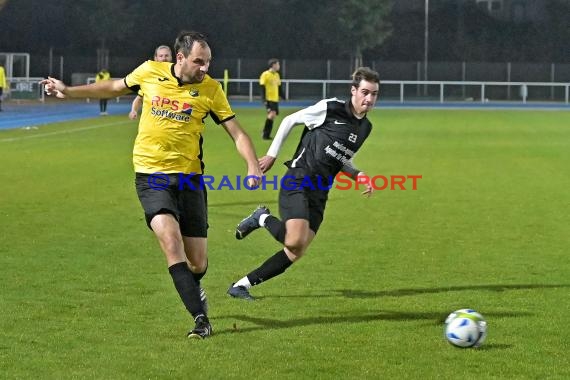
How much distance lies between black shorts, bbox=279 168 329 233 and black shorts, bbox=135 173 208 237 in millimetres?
1090

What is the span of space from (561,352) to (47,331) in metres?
3.40

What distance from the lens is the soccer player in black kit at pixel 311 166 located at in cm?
920

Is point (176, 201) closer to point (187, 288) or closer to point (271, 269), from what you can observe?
point (187, 288)

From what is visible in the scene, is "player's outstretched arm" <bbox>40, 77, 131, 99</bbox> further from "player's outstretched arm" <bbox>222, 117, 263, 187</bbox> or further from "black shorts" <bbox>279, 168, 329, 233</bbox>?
"black shorts" <bbox>279, 168, 329, 233</bbox>

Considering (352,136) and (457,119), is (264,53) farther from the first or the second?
(352,136)

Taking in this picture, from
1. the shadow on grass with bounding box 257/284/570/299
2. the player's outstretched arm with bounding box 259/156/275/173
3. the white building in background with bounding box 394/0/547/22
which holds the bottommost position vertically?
the shadow on grass with bounding box 257/284/570/299

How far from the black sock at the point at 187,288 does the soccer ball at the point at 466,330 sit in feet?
5.39

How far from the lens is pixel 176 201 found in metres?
8.16

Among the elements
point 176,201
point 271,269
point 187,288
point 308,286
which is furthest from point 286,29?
point 187,288

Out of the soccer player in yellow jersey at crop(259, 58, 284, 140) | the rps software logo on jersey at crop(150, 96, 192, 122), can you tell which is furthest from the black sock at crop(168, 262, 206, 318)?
the soccer player in yellow jersey at crop(259, 58, 284, 140)

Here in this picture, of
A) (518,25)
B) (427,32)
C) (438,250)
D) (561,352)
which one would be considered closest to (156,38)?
(427,32)

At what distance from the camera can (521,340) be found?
783cm

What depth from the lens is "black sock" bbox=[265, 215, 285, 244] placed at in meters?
9.44

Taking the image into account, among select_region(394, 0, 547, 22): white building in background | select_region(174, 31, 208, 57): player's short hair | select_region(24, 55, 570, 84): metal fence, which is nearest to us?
select_region(174, 31, 208, 57): player's short hair
